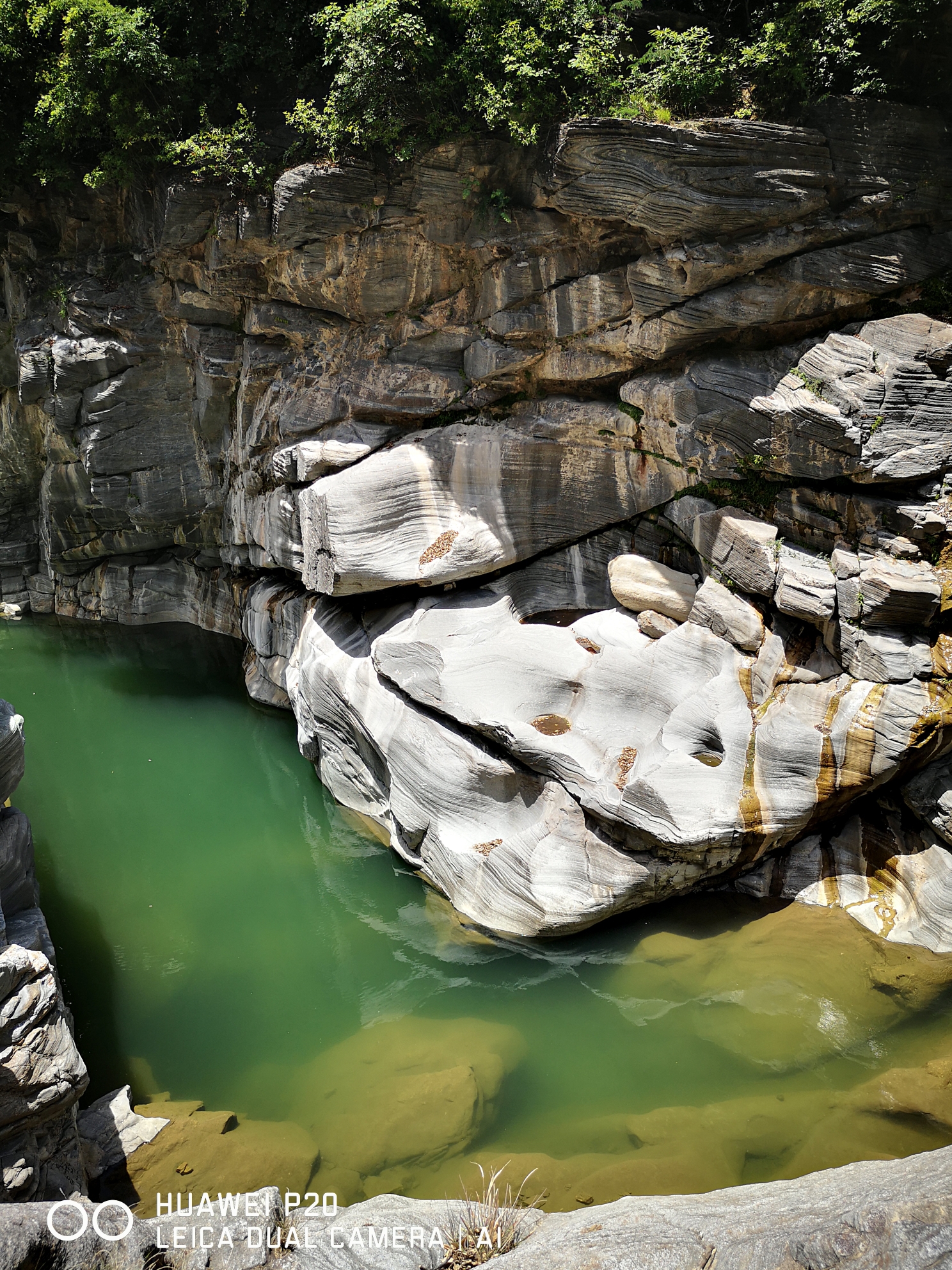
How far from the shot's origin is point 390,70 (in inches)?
444

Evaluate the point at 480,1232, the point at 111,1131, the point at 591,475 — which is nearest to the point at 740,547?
the point at 591,475

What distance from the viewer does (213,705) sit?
16.3 metres

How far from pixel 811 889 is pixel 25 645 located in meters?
18.3

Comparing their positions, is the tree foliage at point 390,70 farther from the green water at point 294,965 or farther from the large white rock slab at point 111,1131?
the large white rock slab at point 111,1131

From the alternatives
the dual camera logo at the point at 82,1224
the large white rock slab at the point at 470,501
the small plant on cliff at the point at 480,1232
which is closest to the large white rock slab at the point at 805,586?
the large white rock slab at the point at 470,501

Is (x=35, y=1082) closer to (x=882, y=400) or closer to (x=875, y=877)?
(x=875, y=877)

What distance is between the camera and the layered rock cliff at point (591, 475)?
9.27 meters

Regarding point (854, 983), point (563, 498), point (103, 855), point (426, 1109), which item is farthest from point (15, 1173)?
point (563, 498)

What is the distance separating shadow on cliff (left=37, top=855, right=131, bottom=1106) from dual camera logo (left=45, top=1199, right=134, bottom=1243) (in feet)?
10.7

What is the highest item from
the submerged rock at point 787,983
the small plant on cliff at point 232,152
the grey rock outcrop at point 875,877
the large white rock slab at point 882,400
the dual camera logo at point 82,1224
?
the small plant on cliff at point 232,152

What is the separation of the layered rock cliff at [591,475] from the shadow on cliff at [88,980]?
407 centimetres

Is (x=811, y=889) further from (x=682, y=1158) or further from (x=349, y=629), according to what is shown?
(x=349, y=629)

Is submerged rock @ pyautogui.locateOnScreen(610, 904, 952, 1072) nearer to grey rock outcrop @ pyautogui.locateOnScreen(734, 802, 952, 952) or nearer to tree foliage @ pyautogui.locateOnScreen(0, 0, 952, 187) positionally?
grey rock outcrop @ pyautogui.locateOnScreen(734, 802, 952, 952)

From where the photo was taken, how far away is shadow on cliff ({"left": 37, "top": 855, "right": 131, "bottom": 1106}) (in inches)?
331
